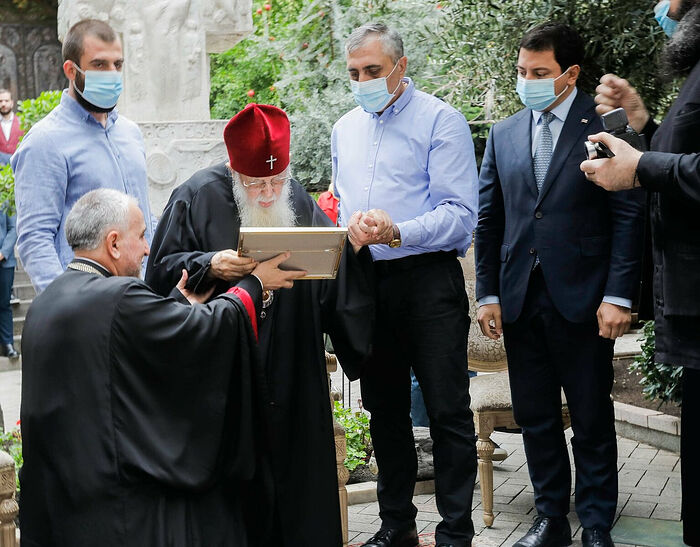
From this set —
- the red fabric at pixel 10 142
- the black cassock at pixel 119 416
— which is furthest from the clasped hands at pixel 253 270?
the red fabric at pixel 10 142

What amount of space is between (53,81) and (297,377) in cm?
1417

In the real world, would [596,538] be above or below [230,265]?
below

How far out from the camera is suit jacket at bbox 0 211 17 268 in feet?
34.6

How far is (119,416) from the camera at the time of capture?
3.28 m

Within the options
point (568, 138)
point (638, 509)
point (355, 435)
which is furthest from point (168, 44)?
point (638, 509)

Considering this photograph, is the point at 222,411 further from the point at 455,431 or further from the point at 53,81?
the point at 53,81

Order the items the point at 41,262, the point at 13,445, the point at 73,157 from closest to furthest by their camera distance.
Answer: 1. the point at 41,262
2. the point at 73,157
3. the point at 13,445

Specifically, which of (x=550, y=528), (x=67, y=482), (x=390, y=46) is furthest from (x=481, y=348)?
(x=67, y=482)

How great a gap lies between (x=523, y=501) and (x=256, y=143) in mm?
2826

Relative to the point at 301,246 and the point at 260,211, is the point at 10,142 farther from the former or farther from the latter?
the point at 301,246

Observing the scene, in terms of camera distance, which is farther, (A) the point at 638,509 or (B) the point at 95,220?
(A) the point at 638,509

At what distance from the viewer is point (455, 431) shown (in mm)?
4391

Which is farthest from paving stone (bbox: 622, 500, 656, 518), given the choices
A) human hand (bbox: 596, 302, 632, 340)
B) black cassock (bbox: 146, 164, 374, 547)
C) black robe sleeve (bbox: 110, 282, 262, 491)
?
black robe sleeve (bbox: 110, 282, 262, 491)

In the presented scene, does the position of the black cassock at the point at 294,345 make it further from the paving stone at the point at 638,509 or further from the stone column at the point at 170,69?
the stone column at the point at 170,69
